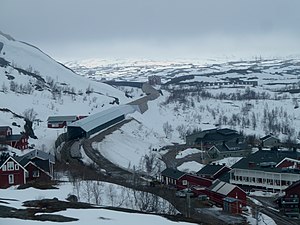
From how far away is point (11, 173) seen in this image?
6.89 meters

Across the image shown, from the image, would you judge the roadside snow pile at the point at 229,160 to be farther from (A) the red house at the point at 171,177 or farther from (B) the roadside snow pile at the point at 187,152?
(A) the red house at the point at 171,177

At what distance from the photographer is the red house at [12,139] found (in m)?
9.66

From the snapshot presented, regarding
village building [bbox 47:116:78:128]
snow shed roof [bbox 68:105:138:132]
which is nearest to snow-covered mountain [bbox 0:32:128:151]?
village building [bbox 47:116:78:128]

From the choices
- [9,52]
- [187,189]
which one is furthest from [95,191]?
[9,52]

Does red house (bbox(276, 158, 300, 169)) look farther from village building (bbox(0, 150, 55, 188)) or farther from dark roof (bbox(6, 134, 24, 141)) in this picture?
dark roof (bbox(6, 134, 24, 141))

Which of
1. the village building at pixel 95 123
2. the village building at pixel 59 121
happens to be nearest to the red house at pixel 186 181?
the village building at pixel 95 123

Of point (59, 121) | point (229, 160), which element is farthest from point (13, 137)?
point (229, 160)

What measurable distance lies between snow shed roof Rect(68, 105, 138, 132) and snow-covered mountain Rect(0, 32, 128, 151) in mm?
725

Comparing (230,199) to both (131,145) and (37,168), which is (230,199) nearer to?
(37,168)

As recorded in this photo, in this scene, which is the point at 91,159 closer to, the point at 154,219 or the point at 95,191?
the point at 95,191

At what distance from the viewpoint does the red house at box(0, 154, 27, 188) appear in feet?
22.4

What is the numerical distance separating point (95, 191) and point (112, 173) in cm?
266

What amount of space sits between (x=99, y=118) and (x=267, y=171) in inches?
266

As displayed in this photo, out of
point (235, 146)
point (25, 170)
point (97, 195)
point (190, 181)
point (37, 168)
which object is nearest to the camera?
point (97, 195)
